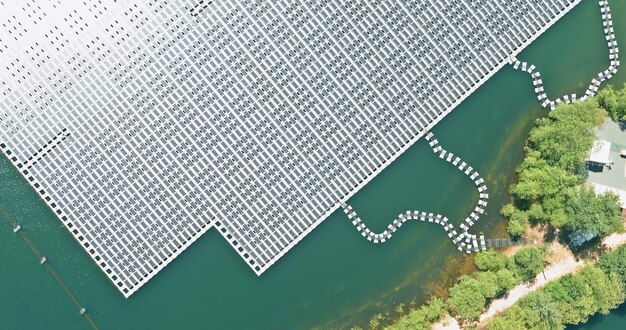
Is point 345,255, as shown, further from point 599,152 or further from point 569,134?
point 599,152

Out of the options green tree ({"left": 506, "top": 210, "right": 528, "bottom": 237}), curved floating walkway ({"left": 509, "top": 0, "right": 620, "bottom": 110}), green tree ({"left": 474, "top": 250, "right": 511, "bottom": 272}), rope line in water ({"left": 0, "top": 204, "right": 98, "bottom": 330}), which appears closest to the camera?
rope line in water ({"left": 0, "top": 204, "right": 98, "bottom": 330})

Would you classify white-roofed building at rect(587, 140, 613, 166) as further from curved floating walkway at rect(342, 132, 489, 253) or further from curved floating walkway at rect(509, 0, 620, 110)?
curved floating walkway at rect(342, 132, 489, 253)

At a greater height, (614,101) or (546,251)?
(614,101)

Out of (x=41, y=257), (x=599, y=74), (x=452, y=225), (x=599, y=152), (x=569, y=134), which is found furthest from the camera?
(x=599, y=74)

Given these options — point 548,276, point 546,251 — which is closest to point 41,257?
point 546,251

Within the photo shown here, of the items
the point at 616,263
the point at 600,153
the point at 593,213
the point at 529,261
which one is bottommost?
the point at 616,263

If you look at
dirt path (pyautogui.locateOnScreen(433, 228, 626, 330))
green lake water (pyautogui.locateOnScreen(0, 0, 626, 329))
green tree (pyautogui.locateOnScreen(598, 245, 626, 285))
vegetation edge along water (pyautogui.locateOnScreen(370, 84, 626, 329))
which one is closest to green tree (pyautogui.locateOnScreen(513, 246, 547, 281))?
vegetation edge along water (pyautogui.locateOnScreen(370, 84, 626, 329))
